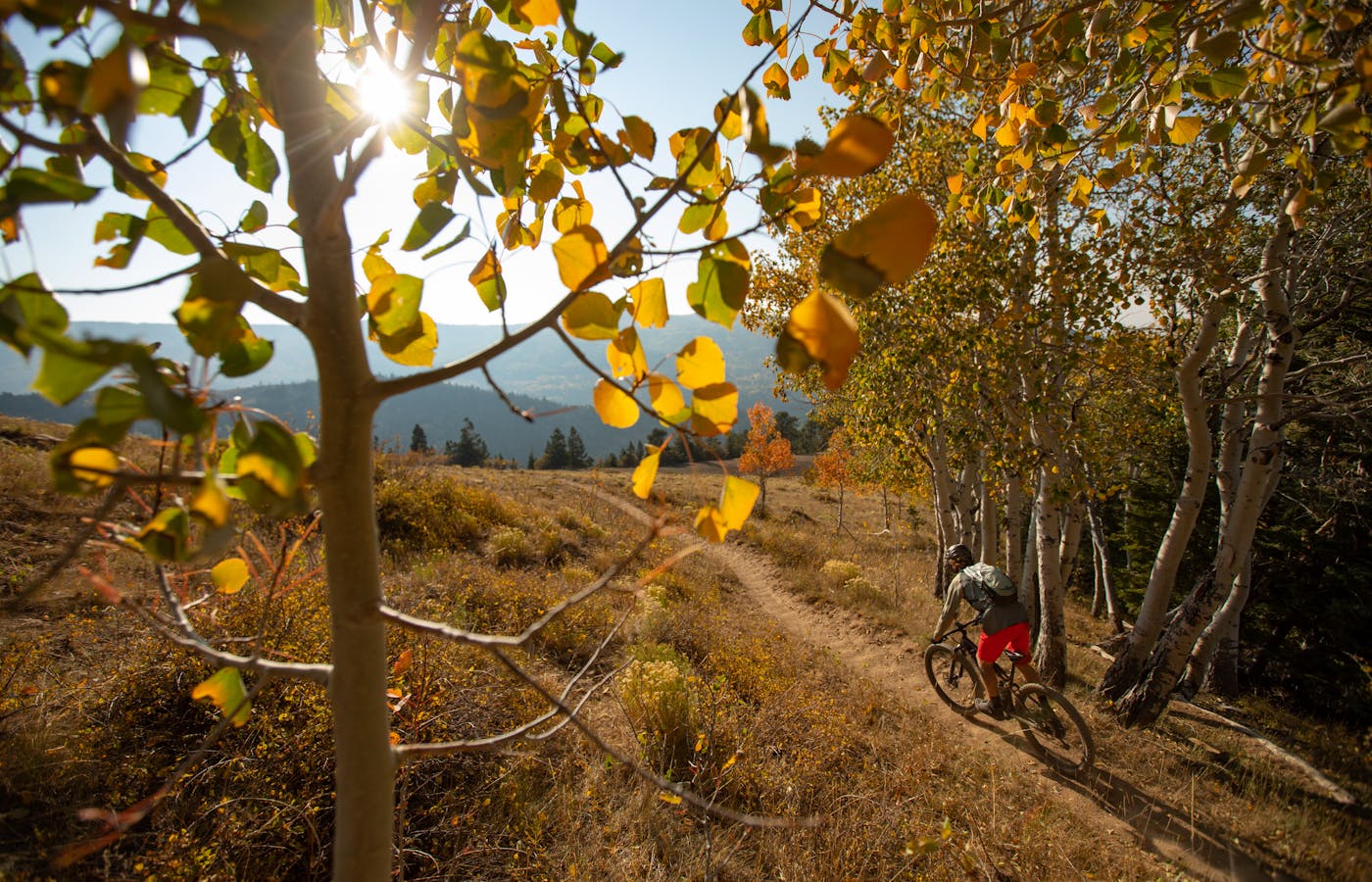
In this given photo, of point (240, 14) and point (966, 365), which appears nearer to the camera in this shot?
point (240, 14)

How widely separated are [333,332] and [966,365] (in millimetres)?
7139

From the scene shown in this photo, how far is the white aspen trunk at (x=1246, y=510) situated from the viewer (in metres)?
5.24

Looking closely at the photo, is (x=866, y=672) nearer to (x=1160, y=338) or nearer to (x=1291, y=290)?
(x=1160, y=338)

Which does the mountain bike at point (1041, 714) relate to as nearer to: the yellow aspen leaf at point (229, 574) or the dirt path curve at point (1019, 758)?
the dirt path curve at point (1019, 758)

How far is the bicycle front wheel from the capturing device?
514cm

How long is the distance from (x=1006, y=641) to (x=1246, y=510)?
8.86 ft

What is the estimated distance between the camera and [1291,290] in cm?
694

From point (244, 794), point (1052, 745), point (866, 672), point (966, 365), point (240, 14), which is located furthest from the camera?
point (866, 672)

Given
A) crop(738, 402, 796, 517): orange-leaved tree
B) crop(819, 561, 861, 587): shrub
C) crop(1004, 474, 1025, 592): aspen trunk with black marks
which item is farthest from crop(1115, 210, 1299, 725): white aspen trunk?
crop(738, 402, 796, 517): orange-leaved tree

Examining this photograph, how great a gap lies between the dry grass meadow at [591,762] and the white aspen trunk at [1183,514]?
62cm

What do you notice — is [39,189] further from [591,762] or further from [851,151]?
[591,762]

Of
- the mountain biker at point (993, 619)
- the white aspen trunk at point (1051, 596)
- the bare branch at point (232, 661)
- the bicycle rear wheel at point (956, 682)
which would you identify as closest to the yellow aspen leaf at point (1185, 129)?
the bare branch at point (232, 661)

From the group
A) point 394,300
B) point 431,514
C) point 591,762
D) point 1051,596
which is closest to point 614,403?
point 394,300

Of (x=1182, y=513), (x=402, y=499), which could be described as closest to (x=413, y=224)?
(x=1182, y=513)
